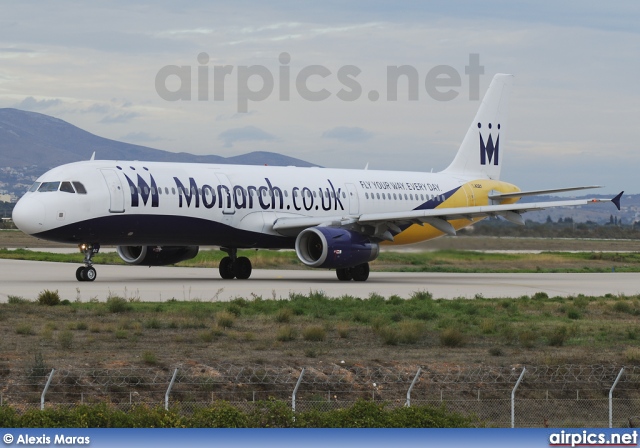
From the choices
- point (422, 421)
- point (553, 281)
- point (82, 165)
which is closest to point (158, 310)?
point (82, 165)

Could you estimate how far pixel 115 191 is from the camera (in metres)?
35.7

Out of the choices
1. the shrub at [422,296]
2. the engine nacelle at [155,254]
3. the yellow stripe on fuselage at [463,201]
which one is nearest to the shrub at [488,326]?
the shrub at [422,296]

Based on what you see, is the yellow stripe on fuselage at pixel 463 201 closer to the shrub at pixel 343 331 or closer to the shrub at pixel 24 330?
the shrub at pixel 343 331

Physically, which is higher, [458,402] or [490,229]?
[490,229]

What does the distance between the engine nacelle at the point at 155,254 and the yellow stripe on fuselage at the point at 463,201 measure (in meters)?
8.15

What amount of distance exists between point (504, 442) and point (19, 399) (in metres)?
7.96

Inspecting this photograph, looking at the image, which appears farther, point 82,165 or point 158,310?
point 82,165

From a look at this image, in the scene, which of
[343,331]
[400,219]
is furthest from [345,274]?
[343,331]

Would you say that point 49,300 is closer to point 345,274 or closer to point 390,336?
point 390,336

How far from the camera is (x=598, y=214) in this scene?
117 meters

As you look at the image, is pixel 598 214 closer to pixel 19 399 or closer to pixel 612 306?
pixel 612 306

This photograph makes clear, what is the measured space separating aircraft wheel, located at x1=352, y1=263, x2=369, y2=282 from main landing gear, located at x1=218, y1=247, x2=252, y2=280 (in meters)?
4.06

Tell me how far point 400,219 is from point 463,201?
30.7ft

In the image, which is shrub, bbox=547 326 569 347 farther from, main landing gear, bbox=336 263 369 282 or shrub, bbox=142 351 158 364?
main landing gear, bbox=336 263 369 282
